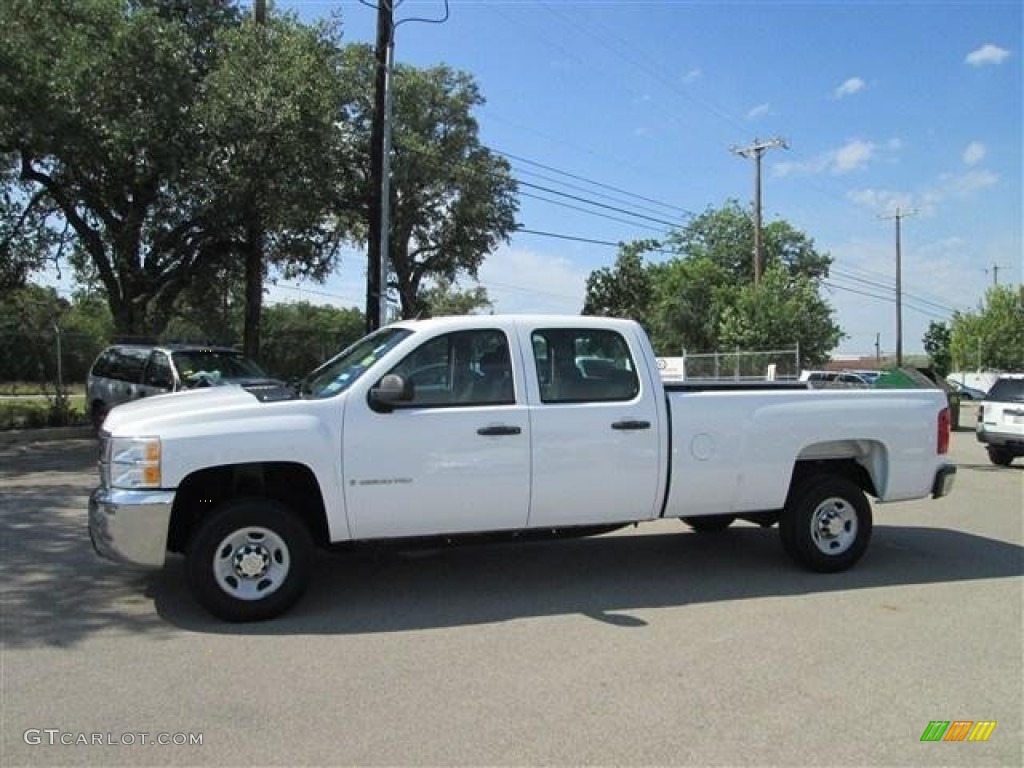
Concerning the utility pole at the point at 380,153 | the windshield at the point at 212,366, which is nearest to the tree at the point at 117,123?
the utility pole at the point at 380,153

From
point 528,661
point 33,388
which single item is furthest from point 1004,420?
point 33,388

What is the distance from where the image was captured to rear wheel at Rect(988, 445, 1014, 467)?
50.9 feet

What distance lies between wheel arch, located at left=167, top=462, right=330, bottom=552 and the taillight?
4.94 metres

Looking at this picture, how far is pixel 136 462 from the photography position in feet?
17.2

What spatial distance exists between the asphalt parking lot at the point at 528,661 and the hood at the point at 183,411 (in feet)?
4.04

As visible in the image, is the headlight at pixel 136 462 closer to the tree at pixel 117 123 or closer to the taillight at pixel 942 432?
the taillight at pixel 942 432

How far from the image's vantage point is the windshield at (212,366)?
45.5 feet

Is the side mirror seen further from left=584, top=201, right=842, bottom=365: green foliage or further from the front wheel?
left=584, top=201, right=842, bottom=365: green foliage

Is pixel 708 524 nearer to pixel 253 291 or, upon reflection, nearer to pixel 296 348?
pixel 253 291

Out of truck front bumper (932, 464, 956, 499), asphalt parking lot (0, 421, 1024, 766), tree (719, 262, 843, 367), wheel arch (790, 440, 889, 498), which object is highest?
tree (719, 262, 843, 367)

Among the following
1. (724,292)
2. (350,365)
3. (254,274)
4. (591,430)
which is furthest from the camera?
(724,292)

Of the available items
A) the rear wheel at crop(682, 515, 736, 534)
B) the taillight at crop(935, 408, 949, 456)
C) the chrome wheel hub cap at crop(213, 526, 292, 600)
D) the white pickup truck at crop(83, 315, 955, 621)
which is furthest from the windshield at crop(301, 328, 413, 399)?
the taillight at crop(935, 408, 949, 456)

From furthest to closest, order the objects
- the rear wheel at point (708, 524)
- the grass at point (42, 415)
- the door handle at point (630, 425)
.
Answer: the grass at point (42, 415) → the rear wheel at point (708, 524) → the door handle at point (630, 425)

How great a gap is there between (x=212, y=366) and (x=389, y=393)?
32.3ft
